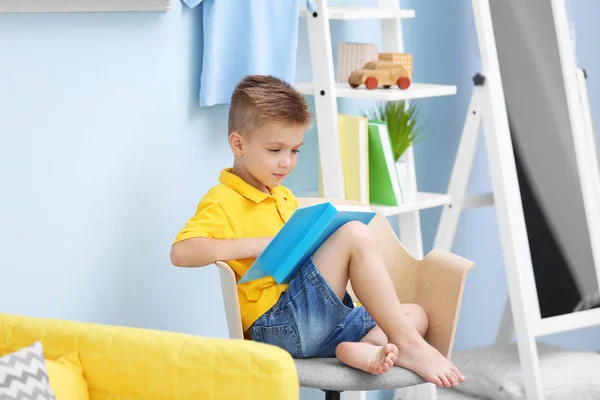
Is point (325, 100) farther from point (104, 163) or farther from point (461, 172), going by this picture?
point (104, 163)

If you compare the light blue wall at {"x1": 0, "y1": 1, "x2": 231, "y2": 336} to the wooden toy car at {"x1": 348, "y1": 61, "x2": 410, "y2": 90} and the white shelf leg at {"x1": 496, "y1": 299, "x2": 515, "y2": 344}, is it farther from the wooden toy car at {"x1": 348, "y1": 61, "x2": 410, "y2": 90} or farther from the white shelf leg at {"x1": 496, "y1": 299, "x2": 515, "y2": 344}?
the white shelf leg at {"x1": 496, "y1": 299, "x2": 515, "y2": 344}

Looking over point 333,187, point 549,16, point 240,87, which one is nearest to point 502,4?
point 549,16

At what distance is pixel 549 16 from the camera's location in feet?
9.11

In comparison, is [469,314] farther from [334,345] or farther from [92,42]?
[92,42]

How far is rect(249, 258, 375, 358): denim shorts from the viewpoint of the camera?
6.27 ft

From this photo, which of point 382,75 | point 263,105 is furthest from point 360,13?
point 263,105

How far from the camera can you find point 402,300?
216 centimetres

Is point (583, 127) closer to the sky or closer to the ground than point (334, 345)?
closer to the sky

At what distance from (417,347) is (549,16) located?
133 centimetres

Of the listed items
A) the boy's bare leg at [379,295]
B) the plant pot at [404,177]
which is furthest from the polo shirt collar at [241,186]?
the plant pot at [404,177]

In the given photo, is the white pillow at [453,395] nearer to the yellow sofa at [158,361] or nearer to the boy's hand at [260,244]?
the boy's hand at [260,244]

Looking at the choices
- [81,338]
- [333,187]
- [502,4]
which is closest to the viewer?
[81,338]

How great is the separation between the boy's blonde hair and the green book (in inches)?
20.6

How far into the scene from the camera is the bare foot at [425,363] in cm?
185
